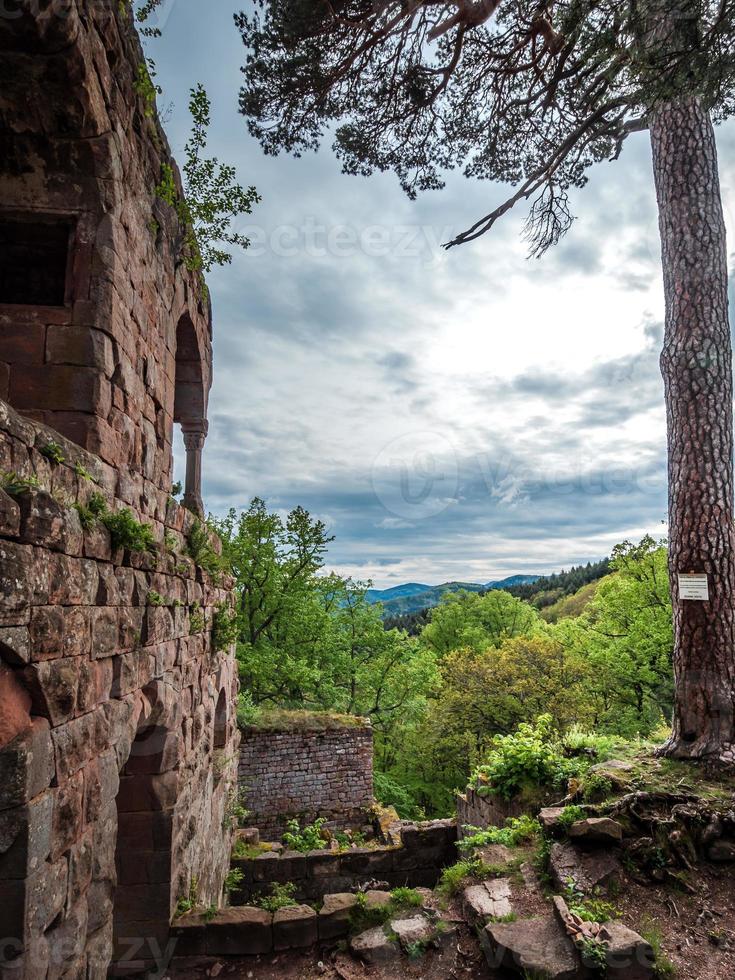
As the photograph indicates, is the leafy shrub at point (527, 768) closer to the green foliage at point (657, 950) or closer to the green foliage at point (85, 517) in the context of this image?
the green foliage at point (657, 950)

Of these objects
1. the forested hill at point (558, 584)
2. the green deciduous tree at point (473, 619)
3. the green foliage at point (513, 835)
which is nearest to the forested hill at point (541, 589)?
A: the forested hill at point (558, 584)

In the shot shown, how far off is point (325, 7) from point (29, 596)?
19.9 ft

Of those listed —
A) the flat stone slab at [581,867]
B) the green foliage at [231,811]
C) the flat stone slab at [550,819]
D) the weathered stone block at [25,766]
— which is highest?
the weathered stone block at [25,766]

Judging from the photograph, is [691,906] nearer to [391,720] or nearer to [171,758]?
[171,758]

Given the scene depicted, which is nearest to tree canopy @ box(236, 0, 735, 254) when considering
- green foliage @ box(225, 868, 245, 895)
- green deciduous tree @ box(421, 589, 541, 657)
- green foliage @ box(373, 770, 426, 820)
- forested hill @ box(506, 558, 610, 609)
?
green foliage @ box(225, 868, 245, 895)

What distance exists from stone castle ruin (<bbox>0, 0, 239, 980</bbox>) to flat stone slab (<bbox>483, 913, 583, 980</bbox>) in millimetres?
2752

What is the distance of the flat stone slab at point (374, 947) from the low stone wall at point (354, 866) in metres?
4.18

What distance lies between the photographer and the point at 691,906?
455 centimetres

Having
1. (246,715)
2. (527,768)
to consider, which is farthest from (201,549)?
(246,715)

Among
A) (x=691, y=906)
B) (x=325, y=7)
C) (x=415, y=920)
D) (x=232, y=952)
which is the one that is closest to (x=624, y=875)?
(x=691, y=906)

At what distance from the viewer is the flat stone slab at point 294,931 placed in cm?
516

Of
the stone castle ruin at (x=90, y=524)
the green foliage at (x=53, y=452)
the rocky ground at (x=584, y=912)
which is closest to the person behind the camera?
the stone castle ruin at (x=90, y=524)

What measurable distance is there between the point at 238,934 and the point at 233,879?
3762 millimetres

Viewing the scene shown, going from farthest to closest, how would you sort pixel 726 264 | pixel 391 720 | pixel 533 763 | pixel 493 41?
pixel 391 720
pixel 533 763
pixel 726 264
pixel 493 41
